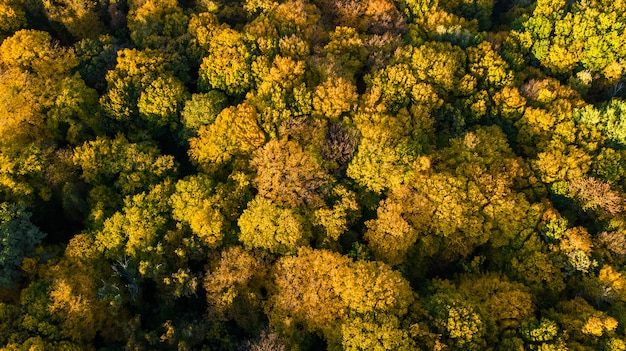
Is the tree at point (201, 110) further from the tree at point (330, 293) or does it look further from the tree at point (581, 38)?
the tree at point (581, 38)

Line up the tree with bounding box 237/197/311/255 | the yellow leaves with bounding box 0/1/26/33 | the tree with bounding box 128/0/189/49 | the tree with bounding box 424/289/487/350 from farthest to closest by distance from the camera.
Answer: the tree with bounding box 128/0/189/49 → the yellow leaves with bounding box 0/1/26/33 → the tree with bounding box 237/197/311/255 → the tree with bounding box 424/289/487/350

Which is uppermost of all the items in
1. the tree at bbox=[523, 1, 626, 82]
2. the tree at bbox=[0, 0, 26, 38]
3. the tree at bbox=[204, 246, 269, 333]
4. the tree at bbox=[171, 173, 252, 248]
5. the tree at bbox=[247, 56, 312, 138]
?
the tree at bbox=[523, 1, 626, 82]

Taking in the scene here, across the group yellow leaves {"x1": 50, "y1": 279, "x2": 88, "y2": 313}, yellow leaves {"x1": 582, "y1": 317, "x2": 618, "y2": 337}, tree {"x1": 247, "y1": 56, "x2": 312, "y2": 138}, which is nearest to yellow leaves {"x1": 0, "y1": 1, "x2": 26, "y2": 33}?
tree {"x1": 247, "y1": 56, "x2": 312, "y2": 138}

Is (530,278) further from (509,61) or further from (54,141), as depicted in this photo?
(54,141)

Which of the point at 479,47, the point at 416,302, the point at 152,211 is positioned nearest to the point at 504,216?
the point at 416,302

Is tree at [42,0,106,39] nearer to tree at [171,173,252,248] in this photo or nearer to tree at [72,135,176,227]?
tree at [72,135,176,227]
